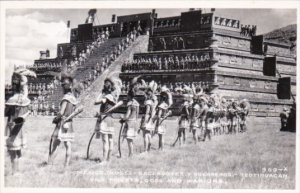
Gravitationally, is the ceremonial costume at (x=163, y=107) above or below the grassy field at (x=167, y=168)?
above

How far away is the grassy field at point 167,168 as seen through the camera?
413 inches

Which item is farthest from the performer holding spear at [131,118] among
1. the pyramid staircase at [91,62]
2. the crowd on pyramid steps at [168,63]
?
the pyramid staircase at [91,62]

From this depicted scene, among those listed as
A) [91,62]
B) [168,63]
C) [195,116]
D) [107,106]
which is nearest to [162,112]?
[195,116]

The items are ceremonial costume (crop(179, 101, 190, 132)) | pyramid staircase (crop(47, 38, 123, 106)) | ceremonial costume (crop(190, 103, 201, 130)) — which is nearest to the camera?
ceremonial costume (crop(179, 101, 190, 132))

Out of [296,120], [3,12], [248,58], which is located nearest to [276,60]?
[248,58]

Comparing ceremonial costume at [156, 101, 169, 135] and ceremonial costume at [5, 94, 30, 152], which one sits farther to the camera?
ceremonial costume at [156, 101, 169, 135]

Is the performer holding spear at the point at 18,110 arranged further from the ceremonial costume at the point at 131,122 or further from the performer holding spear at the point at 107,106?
the ceremonial costume at the point at 131,122

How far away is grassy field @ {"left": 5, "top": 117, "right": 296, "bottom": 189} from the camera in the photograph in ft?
34.4

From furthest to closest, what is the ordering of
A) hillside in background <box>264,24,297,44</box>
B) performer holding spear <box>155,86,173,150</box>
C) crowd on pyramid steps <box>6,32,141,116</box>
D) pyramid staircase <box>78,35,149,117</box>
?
pyramid staircase <box>78,35,149,117</box>, crowd on pyramid steps <box>6,32,141,116</box>, hillside in background <box>264,24,297,44</box>, performer holding spear <box>155,86,173,150</box>

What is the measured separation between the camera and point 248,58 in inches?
786

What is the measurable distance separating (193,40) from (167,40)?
1194 millimetres

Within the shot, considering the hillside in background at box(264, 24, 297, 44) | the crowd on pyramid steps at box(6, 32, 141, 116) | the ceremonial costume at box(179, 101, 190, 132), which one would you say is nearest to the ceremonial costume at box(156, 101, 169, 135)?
the ceremonial costume at box(179, 101, 190, 132)

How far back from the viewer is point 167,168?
35.4ft

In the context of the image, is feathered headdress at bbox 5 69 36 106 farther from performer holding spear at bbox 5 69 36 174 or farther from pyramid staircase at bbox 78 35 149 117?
pyramid staircase at bbox 78 35 149 117
